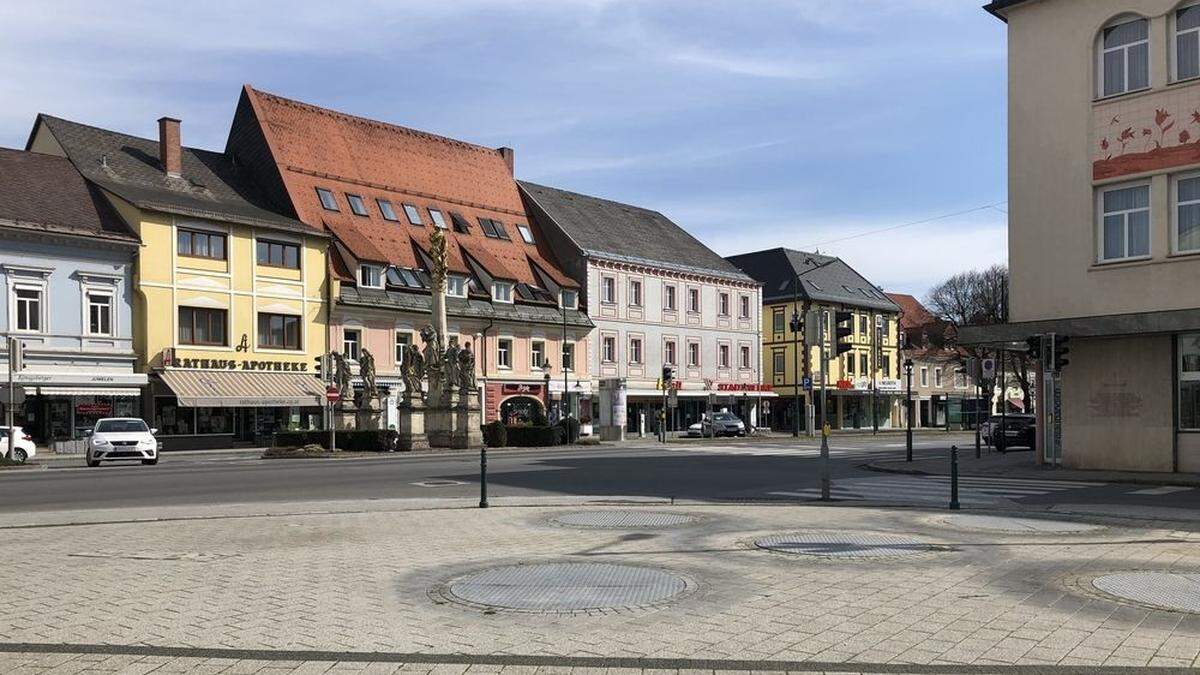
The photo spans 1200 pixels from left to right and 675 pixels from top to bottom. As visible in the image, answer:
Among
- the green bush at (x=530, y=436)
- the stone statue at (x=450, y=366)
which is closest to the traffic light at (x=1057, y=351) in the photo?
the stone statue at (x=450, y=366)

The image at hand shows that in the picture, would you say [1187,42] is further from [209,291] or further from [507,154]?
[507,154]

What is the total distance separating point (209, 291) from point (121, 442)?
16740 millimetres

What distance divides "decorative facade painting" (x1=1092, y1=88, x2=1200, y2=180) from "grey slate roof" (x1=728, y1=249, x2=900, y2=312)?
2068 inches

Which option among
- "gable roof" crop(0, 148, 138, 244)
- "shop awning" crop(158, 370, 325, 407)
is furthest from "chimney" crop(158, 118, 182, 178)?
"shop awning" crop(158, 370, 325, 407)

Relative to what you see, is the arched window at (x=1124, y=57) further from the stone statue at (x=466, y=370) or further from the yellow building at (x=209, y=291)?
the yellow building at (x=209, y=291)

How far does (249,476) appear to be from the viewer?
24219mm

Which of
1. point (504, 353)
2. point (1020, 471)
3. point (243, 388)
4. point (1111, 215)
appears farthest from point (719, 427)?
point (1111, 215)

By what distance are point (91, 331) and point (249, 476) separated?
2202 centimetres

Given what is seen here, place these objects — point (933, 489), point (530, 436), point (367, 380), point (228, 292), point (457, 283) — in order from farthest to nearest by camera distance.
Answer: point (457, 283), point (228, 292), point (530, 436), point (367, 380), point (933, 489)

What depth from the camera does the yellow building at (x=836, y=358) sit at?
253 ft

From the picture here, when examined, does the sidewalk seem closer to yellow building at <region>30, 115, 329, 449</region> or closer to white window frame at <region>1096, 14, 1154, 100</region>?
white window frame at <region>1096, 14, 1154, 100</region>

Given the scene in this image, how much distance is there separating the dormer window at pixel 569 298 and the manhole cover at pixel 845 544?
49.7 metres

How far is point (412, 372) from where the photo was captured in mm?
39750

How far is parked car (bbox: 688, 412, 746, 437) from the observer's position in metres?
56.6
